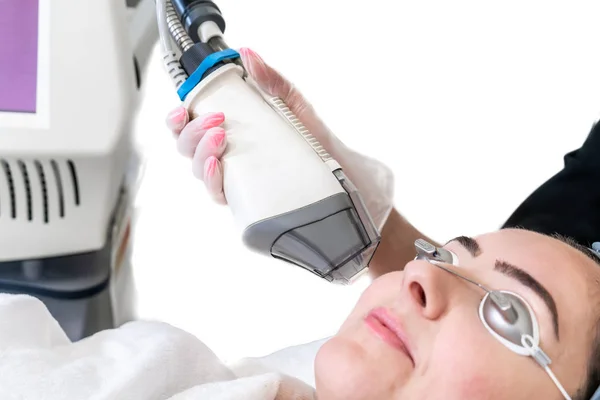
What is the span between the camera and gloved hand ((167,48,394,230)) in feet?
2.21

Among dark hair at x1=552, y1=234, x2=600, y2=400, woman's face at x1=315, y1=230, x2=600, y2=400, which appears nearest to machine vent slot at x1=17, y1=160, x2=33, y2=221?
woman's face at x1=315, y1=230, x2=600, y2=400

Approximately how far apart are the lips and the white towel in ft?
0.44

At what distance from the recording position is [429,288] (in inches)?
23.4

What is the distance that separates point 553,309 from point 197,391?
0.37 m

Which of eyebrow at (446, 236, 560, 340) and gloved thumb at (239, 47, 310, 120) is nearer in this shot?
eyebrow at (446, 236, 560, 340)

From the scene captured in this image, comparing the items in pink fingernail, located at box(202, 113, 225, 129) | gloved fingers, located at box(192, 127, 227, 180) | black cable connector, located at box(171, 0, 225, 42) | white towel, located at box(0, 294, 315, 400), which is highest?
black cable connector, located at box(171, 0, 225, 42)

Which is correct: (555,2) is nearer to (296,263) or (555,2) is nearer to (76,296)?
(296,263)

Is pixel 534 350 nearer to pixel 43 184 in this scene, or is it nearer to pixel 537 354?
pixel 537 354

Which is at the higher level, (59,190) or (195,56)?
(195,56)

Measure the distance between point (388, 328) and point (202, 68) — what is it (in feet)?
1.12

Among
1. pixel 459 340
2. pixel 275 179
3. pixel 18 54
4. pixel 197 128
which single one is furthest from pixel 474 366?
pixel 18 54

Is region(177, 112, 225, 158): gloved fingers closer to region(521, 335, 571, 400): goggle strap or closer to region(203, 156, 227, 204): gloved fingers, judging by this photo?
region(203, 156, 227, 204): gloved fingers

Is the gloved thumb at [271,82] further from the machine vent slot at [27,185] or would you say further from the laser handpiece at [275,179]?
the machine vent slot at [27,185]

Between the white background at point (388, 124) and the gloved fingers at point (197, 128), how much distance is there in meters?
0.34
